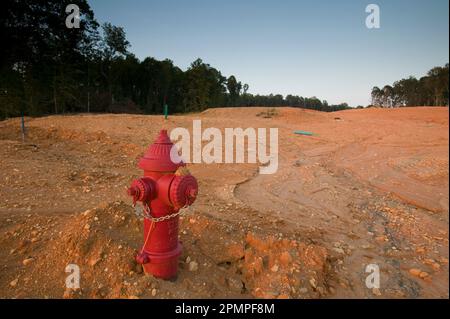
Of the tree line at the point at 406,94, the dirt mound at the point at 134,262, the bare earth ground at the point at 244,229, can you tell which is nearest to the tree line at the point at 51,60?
the bare earth ground at the point at 244,229

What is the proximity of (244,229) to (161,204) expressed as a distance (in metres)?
1.41

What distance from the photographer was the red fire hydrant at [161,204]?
265cm

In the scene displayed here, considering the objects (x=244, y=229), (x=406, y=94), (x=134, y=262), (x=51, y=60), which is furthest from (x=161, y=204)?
(x=406, y=94)

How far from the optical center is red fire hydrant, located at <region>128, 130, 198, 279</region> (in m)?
2.65

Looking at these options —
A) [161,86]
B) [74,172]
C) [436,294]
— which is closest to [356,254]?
[436,294]

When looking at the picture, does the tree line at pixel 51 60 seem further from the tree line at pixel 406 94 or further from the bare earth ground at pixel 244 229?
the tree line at pixel 406 94

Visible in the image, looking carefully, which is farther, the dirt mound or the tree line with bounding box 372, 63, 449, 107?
the tree line with bounding box 372, 63, 449, 107

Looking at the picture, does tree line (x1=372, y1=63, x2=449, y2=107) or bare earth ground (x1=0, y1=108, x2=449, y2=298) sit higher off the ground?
tree line (x1=372, y1=63, x2=449, y2=107)

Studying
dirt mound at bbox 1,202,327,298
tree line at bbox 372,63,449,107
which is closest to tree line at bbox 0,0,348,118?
dirt mound at bbox 1,202,327,298

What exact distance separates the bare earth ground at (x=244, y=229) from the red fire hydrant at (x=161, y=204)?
15 centimetres

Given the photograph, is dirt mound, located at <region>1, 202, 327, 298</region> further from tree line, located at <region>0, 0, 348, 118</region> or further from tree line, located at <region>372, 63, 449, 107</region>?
tree line, located at <region>372, 63, 449, 107</region>

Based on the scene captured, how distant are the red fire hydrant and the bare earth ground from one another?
0.15m
